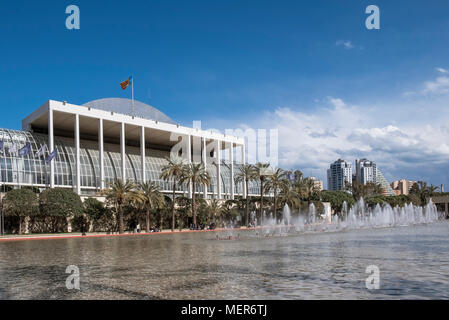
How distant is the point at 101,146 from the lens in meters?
66.4

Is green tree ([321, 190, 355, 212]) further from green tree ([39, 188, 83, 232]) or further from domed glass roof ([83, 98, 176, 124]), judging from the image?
green tree ([39, 188, 83, 232])

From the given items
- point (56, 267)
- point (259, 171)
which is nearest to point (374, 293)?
point (56, 267)

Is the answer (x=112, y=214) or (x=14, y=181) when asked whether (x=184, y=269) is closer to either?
(x=112, y=214)

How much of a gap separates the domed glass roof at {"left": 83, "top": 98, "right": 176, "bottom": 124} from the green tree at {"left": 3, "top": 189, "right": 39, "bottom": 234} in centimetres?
2795

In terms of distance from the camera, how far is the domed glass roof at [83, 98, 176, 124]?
248ft

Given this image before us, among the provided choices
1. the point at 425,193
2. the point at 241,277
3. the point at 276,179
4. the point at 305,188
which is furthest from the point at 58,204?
the point at 425,193

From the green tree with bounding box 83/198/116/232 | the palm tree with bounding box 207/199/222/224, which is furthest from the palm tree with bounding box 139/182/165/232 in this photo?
the palm tree with bounding box 207/199/222/224

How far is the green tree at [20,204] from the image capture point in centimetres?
4844

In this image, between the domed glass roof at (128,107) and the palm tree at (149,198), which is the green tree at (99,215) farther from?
the domed glass roof at (128,107)

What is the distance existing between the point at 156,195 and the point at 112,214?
280 inches

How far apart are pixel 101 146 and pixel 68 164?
6.99 m

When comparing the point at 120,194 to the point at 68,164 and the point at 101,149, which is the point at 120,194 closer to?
the point at 101,149

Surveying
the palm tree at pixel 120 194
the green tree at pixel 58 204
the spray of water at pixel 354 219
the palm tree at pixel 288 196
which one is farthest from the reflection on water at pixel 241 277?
the palm tree at pixel 288 196

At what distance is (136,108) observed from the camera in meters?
79.8
